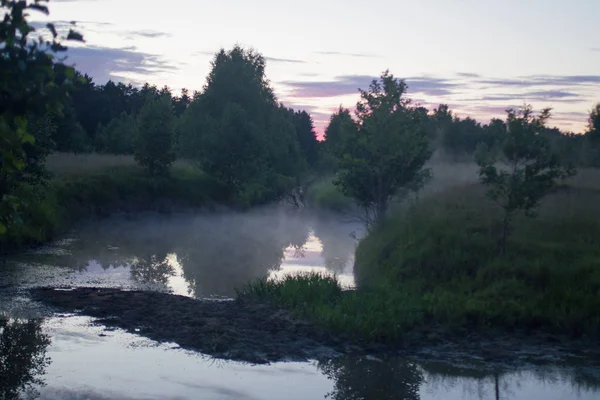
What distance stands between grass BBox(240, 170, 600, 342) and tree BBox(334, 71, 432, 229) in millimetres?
3225

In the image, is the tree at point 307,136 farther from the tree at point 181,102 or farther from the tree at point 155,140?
the tree at point 155,140

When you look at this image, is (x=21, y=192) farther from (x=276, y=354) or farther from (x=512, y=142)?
(x=512, y=142)

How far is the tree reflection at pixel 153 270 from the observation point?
20.7m

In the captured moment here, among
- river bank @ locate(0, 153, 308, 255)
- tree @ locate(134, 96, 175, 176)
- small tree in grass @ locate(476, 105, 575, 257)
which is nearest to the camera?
small tree in grass @ locate(476, 105, 575, 257)

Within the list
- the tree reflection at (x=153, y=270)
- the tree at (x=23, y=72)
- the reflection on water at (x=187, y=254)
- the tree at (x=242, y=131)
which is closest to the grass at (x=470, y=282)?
the reflection on water at (x=187, y=254)

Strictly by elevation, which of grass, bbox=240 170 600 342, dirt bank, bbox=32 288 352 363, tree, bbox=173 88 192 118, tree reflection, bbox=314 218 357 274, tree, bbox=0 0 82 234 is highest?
tree, bbox=173 88 192 118

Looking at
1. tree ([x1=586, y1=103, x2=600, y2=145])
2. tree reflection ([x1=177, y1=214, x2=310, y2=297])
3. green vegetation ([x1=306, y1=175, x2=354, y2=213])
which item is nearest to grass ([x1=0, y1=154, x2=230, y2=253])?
tree reflection ([x1=177, y1=214, x2=310, y2=297])

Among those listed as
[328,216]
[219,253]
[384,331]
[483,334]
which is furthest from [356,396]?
[328,216]

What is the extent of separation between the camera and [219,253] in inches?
1112

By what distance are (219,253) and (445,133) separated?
24.2 meters

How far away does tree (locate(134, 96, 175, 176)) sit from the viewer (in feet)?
141

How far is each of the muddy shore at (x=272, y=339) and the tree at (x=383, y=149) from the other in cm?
945

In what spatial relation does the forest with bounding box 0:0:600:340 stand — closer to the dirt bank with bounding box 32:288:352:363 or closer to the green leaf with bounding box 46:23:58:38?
the green leaf with bounding box 46:23:58:38

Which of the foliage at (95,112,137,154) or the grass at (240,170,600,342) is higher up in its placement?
the foliage at (95,112,137,154)
